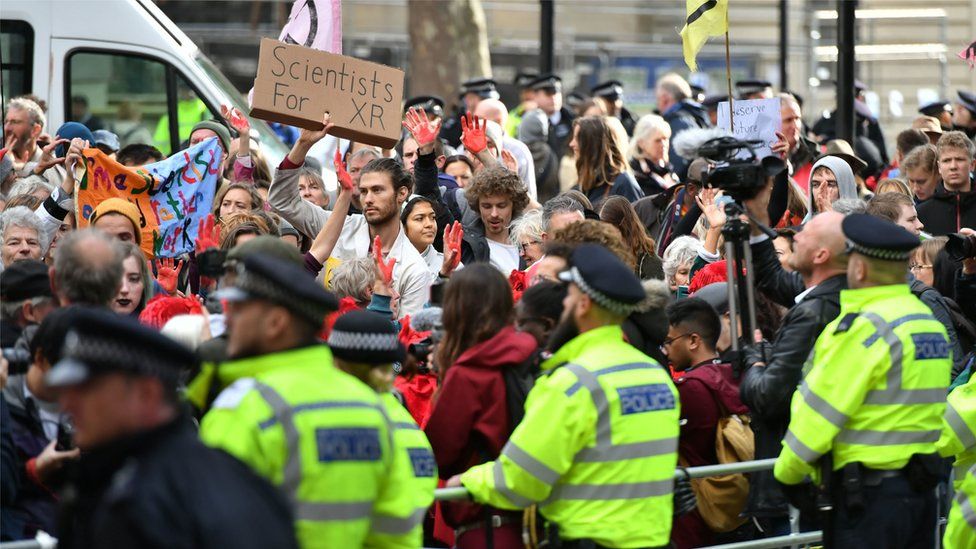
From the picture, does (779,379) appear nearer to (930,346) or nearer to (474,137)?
(930,346)

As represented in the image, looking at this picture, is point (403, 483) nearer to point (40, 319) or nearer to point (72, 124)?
point (40, 319)

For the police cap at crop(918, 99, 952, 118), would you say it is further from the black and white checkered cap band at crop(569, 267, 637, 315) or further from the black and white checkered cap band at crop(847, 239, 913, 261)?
the black and white checkered cap band at crop(569, 267, 637, 315)

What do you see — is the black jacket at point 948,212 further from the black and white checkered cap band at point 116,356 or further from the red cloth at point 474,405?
the black and white checkered cap band at point 116,356

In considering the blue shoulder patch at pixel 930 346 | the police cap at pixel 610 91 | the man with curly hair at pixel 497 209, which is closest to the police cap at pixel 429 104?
the police cap at pixel 610 91

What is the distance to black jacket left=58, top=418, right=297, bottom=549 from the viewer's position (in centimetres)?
328

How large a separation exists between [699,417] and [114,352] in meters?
3.41

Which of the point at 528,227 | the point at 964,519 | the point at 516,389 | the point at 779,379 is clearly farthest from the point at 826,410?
the point at 528,227

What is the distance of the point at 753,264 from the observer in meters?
6.95

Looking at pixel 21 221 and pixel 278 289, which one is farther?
pixel 21 221

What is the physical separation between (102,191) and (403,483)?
4.59 m

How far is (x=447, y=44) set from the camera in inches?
843

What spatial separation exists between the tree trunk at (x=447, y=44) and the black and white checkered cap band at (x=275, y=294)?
17.4 m

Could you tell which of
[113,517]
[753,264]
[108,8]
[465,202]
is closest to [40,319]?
[113,517]

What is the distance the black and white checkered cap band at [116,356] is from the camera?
3445 millimetres
